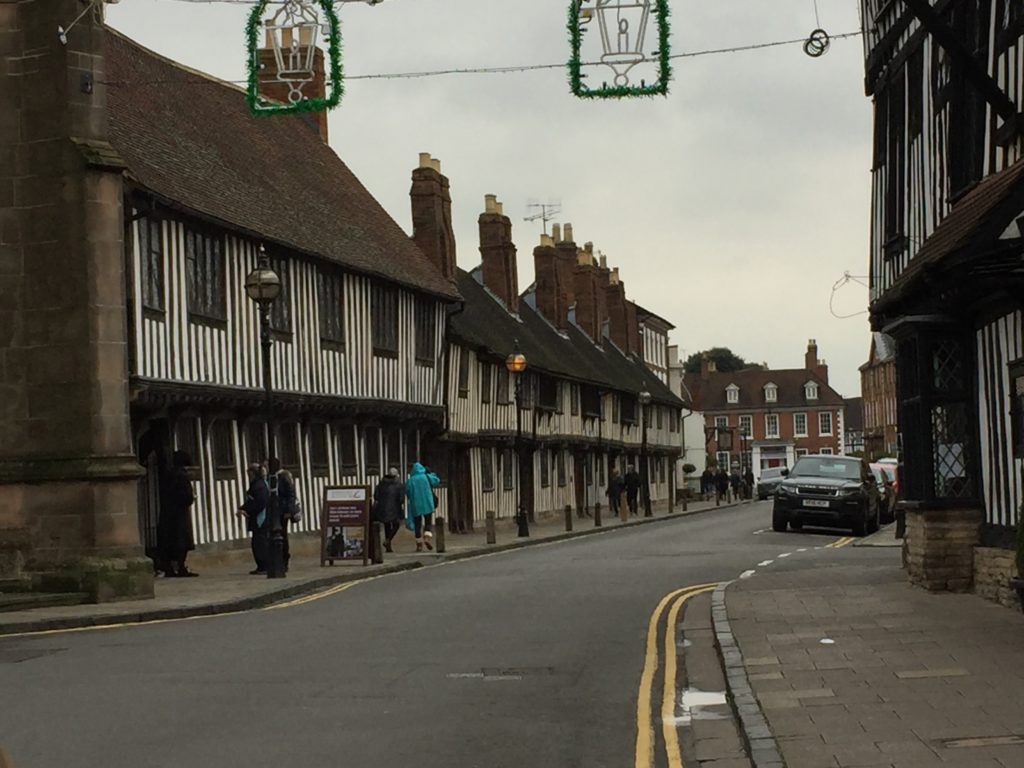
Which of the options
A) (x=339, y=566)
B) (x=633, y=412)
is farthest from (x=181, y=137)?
(x=633, y=412)

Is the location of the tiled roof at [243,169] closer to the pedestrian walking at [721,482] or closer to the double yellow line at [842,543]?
the double yellow line at [842,543]

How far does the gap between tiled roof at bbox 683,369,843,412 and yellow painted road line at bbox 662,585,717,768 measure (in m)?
118

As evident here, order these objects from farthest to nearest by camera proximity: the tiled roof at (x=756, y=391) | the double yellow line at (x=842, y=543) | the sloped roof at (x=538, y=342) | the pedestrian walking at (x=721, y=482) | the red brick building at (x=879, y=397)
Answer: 1. the tiled roof at (x=756, y=391)
2. the red brick building at (x=879, y=397)
3. the pedestrian walking at (x=721, y=482)
4. the sloped roof at (x=538, y=342)
5. the double yellow line at (x=842, y=543)

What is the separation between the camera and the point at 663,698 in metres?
10.9

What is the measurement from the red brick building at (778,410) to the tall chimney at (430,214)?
90.1 m

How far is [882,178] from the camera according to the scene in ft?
70.5

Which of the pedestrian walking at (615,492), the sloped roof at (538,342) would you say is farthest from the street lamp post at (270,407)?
the pedestrian walking at (615,492)

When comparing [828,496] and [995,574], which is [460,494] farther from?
[995,574]

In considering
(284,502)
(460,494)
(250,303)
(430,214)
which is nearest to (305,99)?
(284,502)

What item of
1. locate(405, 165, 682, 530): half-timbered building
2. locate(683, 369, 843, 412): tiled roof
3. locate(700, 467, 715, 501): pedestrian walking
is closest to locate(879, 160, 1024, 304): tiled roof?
locate(405, 165, 682, 530): half-timbered building

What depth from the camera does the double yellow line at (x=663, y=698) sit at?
349 inches

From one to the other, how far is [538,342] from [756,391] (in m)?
85.0

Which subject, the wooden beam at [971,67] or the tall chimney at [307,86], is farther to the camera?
the tall chimney at [307,86]

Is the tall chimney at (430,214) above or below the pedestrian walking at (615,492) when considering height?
above
